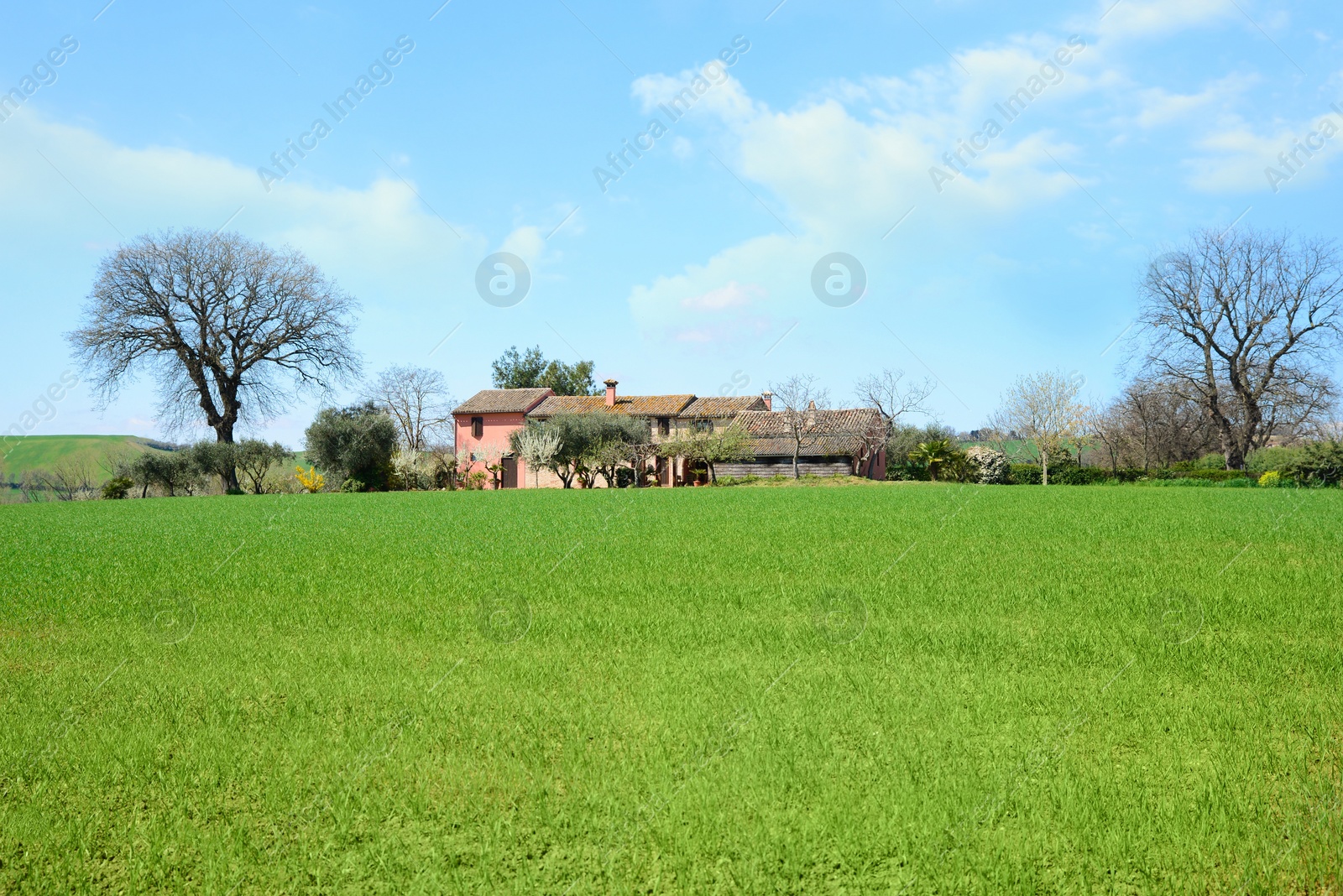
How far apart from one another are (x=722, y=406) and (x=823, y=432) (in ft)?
27.7

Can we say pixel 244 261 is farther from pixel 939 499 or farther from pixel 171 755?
pixel 171 755

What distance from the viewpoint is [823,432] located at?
53.5 metres

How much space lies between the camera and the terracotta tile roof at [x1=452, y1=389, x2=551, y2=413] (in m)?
56.4

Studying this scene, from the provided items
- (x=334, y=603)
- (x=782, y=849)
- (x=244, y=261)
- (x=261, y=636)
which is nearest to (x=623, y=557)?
(x=334, y=603)

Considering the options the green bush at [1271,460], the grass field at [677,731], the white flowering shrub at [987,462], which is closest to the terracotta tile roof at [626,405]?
the white flowering shrub at [987,462]

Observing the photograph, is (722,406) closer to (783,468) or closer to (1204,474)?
(783,468)

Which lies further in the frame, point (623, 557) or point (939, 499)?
point (939, 499)

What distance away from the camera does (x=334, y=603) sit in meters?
8.83

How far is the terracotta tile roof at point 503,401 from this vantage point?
2222 inches

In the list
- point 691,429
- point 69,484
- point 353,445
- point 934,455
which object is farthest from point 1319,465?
point 69,484

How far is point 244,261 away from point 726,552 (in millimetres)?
42843

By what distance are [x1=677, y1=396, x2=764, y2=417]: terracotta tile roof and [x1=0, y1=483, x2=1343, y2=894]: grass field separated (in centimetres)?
4545

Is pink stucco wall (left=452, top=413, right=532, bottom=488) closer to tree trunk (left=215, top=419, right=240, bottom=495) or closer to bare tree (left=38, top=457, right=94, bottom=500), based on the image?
tree trunk (left=215, top=419, right=240, bottom=495)

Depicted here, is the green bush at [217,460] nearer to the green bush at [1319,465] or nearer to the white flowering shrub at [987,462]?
the white flowering shrub at [987,462]
